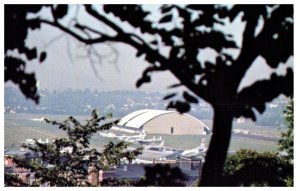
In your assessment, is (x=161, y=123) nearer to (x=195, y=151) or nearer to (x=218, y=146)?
(x=195, y=151)

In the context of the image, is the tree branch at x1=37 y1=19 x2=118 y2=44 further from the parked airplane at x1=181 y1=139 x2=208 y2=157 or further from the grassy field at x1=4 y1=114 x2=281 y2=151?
the parked airplane at x1=181 y1=139 x2=208 y2=157

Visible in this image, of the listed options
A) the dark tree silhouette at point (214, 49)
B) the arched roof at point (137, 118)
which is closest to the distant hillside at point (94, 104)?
the arched roof at point (137, 118)

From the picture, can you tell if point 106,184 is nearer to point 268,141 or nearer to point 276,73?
point 268,141

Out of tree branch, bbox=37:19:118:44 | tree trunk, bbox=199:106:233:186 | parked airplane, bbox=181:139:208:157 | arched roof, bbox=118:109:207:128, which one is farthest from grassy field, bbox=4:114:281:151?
tree branch, bbox=37:19:118:44

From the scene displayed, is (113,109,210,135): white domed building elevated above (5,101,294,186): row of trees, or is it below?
above

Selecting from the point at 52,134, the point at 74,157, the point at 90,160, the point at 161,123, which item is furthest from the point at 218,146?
the point at 74,157
